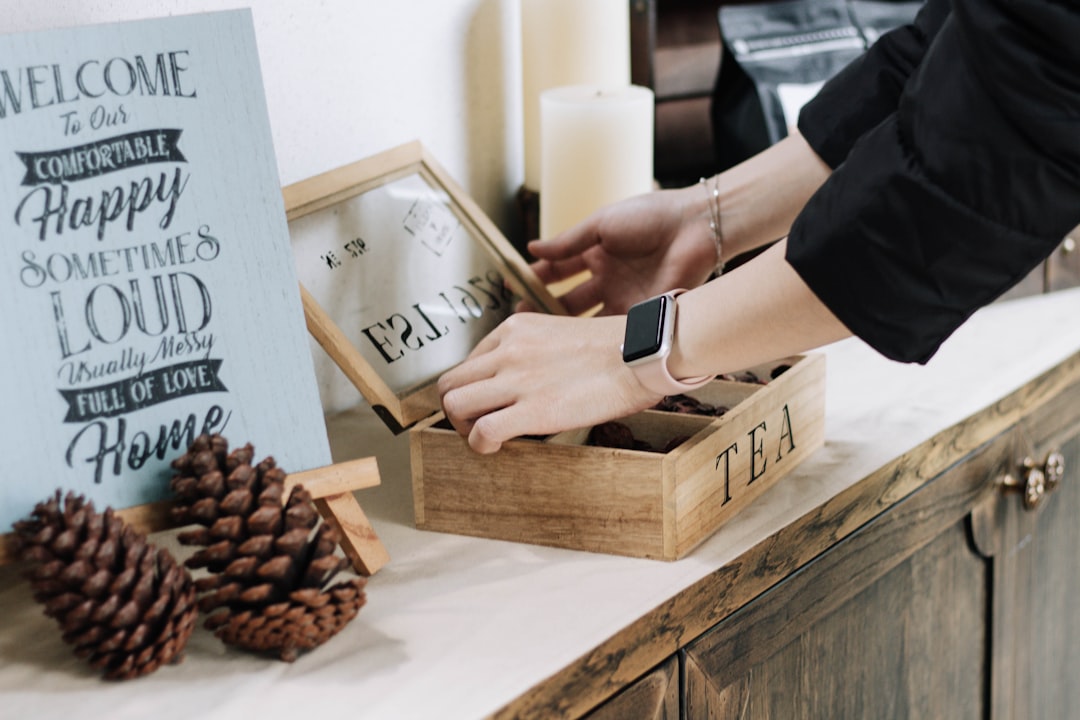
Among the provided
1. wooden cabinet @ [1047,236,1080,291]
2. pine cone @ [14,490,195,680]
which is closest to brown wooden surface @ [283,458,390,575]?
pine cone @ [14,490,195,680]

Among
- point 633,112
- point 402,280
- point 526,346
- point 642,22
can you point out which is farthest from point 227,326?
point 642,22

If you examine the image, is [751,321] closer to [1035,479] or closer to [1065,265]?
[1035,479]

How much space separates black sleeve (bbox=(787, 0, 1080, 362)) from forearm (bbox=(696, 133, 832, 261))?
37 cm

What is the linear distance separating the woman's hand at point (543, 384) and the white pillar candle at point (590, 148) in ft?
1.13

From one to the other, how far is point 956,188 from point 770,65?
0.75 metres

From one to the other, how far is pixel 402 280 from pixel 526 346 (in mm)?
273

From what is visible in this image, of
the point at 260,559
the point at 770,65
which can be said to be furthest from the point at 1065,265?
the point at 260,559

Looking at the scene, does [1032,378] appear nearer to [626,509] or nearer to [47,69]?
[626,509]

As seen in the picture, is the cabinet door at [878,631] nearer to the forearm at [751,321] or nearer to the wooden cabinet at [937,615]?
the wooden cabinet at [937,615]

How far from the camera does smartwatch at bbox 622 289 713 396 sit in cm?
85

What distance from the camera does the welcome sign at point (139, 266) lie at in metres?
0.73

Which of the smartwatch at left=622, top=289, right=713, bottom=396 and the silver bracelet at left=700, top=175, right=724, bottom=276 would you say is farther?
the silver bracelet at left=700, top=175, right=724, bottom=276

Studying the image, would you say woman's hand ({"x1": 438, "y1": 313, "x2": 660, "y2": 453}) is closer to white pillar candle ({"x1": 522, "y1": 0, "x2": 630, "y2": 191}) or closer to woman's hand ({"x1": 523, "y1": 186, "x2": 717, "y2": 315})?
woman's hand ({"x1": 523, "y1": 186, "x2": 717, "y2": 315})

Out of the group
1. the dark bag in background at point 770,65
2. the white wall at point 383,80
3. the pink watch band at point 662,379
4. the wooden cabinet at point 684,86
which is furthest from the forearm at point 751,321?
the wooden cabinet at point 684,86
